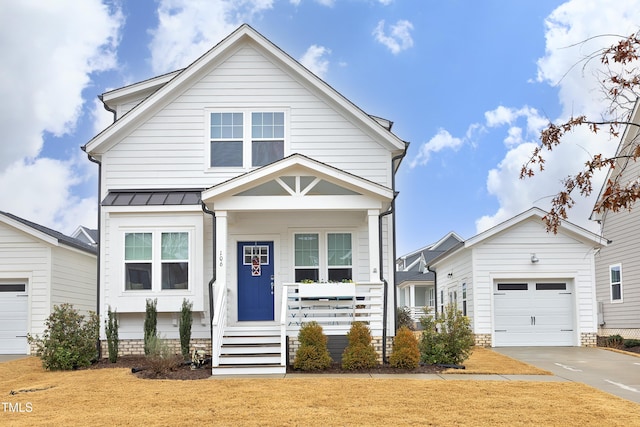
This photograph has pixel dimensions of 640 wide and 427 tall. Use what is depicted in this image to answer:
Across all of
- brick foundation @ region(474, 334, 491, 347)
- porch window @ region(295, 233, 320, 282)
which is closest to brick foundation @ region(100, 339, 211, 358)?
porch window @ region(295, 233, 320, 282)

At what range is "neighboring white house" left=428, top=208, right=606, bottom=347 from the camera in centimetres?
2231

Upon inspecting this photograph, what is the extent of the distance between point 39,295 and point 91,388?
9531 mm

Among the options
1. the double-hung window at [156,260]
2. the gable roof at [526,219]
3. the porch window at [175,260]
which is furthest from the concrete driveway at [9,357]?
the gable roof at [526,219]

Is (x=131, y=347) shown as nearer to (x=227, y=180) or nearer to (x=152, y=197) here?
(x=152, y=197)

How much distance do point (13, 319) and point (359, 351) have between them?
38.8ft

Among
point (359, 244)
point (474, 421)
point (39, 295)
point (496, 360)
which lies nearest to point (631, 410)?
point (474, 421)

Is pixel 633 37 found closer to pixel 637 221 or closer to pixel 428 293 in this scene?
pixel 637 221

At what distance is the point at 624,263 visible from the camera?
25.3m

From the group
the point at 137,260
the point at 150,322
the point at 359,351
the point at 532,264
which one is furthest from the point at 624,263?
the point at 137,260

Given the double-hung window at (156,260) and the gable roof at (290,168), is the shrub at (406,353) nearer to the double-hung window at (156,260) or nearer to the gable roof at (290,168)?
the gable roof at (290,168)

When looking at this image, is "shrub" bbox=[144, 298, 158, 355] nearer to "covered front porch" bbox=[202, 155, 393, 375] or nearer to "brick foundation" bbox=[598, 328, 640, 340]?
"covered front porch" bbox=[202, 155, 393, 375]

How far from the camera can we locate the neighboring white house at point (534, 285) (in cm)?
2231

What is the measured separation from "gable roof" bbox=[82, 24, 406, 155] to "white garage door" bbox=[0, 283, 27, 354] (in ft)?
20.1

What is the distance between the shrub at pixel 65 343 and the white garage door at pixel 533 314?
1219 centimetres
